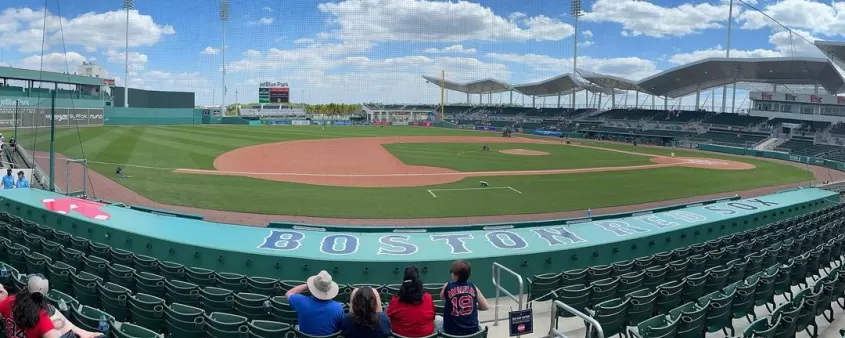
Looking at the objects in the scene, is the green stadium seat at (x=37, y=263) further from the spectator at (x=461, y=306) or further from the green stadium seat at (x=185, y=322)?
the spectator at (x=461, y=306)

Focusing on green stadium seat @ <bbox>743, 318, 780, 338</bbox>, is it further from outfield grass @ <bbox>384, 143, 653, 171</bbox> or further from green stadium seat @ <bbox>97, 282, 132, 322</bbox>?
outfield grass @ <bbox>384, 143, 653, 171</bbox>

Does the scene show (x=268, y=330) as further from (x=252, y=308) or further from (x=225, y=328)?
(x=252, y=308)

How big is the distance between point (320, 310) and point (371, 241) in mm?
5044

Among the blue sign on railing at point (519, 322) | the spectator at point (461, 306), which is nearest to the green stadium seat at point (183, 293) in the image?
the spectator at point (461, 306)

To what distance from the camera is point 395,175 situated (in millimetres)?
27781

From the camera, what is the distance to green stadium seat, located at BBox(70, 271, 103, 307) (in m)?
6.39

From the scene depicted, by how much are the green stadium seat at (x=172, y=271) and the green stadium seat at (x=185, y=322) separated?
7.04ft

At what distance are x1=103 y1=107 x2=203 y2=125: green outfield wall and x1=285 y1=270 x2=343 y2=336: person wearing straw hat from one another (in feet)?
207

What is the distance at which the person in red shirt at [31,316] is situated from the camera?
160 inches

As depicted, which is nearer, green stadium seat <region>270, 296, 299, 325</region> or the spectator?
the spectator

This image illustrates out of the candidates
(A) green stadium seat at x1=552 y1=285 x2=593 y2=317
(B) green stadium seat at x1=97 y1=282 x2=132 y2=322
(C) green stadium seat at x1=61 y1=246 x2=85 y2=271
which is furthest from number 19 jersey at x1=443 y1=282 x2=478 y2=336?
(C) green stadium seat at x1=61 y1=246 x2=85 y2=271

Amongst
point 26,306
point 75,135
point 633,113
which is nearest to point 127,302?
point 26,306

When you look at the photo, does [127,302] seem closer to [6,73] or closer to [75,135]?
[75,135]

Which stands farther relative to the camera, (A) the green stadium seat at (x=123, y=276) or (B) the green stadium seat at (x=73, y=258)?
(B) the green stadium seat at (x=73, y=258)
